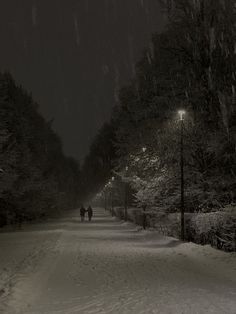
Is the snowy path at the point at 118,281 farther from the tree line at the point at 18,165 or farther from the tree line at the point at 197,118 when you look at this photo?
the tree line at the point at 18,165

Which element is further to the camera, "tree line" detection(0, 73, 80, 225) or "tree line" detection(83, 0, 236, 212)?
"tree line" detection(0, 73, 80, 225)

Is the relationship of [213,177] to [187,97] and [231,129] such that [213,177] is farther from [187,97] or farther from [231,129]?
[187,97]

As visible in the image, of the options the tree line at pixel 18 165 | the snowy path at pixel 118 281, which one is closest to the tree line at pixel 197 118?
the snowy path at pixel 118 281

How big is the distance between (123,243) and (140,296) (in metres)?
16.9

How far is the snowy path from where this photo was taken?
11.4 meters

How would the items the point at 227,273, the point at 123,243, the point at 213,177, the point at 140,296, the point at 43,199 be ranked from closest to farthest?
the point at 140,296 < the point at 227,273 < the point at 123,243 < the point at 213,177 < the point at 43,199

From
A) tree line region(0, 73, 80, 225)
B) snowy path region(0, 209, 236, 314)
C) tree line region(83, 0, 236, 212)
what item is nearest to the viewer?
snowy path region(0, 209, 236, 314)

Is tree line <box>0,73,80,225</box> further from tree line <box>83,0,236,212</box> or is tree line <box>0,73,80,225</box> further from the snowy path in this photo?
the snowy path

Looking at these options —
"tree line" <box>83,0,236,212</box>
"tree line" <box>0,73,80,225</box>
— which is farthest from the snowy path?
"tree line" <box>0,73,80,225</box>

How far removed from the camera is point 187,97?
34.4m

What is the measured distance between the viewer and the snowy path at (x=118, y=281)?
11383 millimetres

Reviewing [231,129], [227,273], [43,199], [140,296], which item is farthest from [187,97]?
[43,199]

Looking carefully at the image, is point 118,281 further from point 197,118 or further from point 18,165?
point 18,165

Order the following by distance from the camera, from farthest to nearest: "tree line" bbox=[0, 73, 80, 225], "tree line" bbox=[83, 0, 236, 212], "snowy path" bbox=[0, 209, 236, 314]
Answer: "tree line" bbox=[0, 73, 80, 225]
"tree line" bbox=[83, 0, 236, 212]
"snowy path" bbox=[0, 209, 236, 314]
